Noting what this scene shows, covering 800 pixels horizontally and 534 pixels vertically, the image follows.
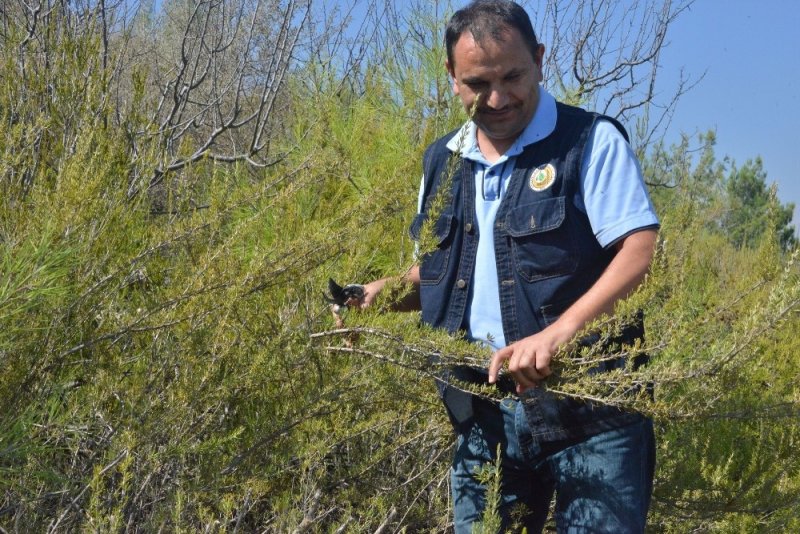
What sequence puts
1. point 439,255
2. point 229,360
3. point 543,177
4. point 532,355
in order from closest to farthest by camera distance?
point 532,355
point 543,177
point 439,255
point 229,360

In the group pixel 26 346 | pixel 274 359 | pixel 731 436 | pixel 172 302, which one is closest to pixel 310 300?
pixel 274 359

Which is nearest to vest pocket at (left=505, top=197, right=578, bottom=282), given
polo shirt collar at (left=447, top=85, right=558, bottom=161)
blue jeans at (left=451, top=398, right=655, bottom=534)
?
polo shirt collar at (left=447, top=85, right=558, bottom=161)

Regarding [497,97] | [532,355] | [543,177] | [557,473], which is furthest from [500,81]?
[557,473]

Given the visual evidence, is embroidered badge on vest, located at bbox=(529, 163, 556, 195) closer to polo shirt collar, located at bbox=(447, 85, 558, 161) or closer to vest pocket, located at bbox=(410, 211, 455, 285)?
polo shirt collar, located at bbox=(447, 85, 558, 161)

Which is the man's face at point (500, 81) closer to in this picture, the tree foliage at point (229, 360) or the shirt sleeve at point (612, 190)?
the shirt sleeve at point (612, 190)

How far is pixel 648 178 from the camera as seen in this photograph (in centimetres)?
670

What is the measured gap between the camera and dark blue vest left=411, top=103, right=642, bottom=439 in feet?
6.56

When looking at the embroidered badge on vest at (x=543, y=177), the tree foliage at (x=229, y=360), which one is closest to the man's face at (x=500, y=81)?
the embroidered badge on vest at (x=543, y=177)

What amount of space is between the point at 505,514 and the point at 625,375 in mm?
469

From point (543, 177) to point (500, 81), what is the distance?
24 centimetres

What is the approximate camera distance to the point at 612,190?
1.96 m

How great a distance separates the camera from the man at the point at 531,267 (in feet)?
6.39

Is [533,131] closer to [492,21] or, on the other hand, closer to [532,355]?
[492,21]

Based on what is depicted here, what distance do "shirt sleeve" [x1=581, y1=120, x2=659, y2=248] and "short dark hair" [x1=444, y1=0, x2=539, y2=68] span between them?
0.98ft
